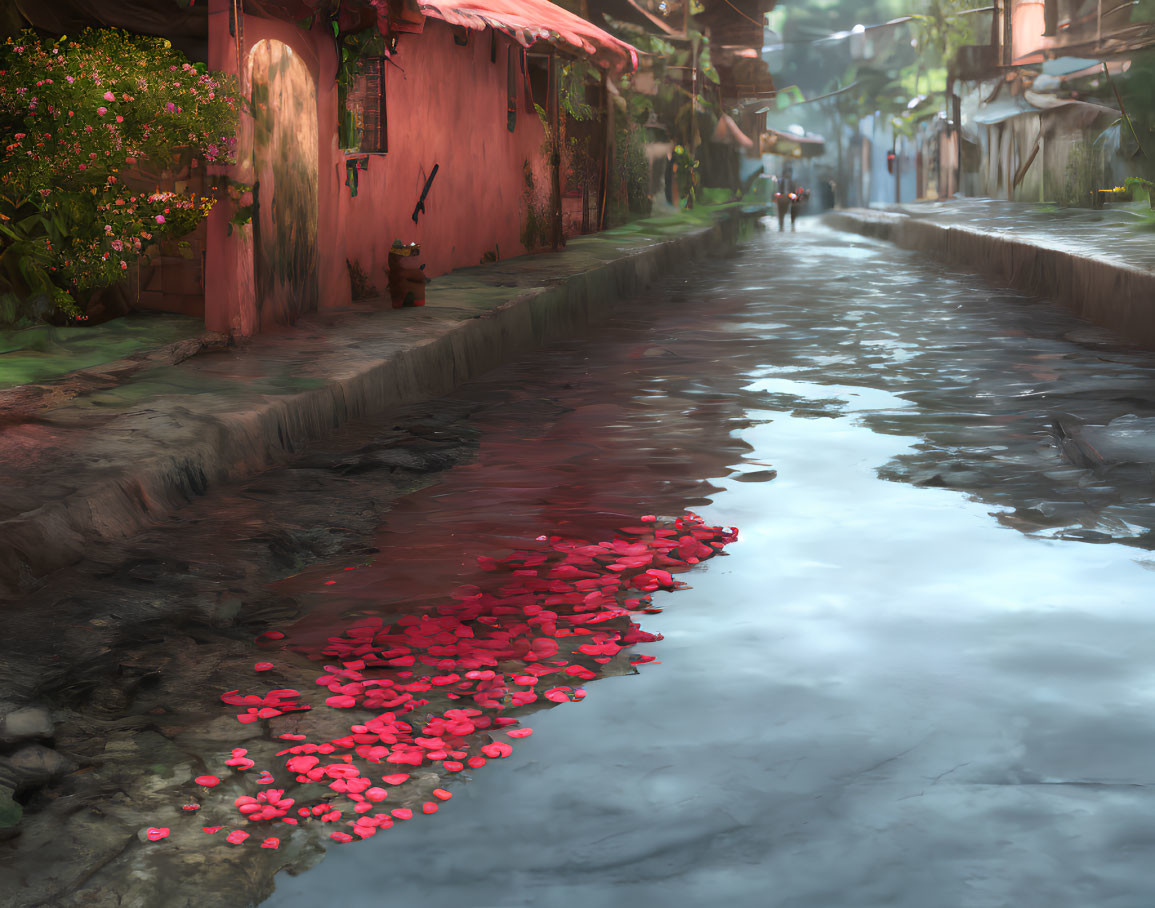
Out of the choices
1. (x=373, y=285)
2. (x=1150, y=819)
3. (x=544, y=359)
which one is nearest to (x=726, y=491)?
(x=1150, y=819)

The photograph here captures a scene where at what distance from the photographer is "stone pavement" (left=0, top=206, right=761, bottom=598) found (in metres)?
5.38

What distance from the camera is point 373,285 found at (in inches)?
514

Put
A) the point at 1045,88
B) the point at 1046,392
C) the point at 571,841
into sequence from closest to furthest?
the point at 571,841, the point at 1046,392, the point at 1045,88

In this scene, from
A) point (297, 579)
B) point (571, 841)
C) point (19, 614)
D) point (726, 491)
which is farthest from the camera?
point (726, 491)

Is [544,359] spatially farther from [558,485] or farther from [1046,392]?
[558,485]

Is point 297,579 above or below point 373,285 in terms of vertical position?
below

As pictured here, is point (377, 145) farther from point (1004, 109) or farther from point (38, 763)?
point (1004, 109)

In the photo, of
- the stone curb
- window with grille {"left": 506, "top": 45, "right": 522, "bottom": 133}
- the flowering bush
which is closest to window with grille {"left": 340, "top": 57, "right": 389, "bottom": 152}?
the flowering bush

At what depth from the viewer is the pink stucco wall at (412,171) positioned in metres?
9.63

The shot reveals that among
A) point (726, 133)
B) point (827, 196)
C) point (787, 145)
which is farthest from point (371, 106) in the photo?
point (827, 196)

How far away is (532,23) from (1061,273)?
613cm

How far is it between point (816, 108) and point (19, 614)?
80.7m

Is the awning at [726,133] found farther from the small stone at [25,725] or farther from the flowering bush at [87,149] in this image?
the small stone at [25,725]

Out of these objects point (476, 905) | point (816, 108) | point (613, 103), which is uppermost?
point (816, 108)
